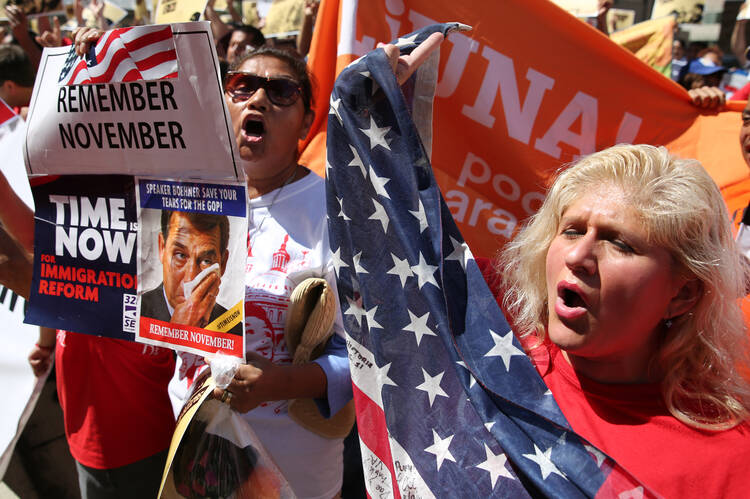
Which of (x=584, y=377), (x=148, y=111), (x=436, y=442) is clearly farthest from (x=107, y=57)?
(x=584, y=377)

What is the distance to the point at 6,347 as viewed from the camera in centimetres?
241

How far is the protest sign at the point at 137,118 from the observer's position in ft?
4.48

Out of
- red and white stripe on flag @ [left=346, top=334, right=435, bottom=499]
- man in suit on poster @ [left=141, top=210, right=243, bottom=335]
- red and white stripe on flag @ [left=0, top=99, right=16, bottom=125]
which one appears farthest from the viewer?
red and white stripe on flag @ [left=0, top=99, right=16, bottom=125]

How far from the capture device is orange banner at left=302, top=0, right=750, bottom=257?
2.27 meters

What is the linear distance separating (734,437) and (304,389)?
103cm

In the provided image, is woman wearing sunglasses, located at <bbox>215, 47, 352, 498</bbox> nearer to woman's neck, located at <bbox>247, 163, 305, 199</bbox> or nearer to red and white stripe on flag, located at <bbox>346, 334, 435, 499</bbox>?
woman's neck, located at <bbox>247, 163, 305, 199</bbox>

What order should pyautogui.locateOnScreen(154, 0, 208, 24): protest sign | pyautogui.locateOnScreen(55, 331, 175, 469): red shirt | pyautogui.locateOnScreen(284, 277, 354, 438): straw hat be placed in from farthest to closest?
1. pyautogui.locateOnScreen(154, 0, 208, 24): protest sign
2. pyautogui.locateOnScreen(55, 331, 175, 469): red shirt
3. pyautogui.locateOnScreen(284, 277, 354, 438): straw hat

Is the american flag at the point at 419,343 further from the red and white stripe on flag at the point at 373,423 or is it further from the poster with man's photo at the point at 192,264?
the poster with man's photo at the point at 192,264

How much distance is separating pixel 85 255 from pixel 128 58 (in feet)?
1.94

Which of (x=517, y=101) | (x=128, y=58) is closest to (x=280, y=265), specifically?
(x=128, y=58)

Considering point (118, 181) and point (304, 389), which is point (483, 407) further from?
point (118, 181)

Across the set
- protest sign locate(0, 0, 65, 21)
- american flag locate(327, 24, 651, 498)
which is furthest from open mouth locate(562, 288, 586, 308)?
protest sign locate(0, 0, 65, 21)

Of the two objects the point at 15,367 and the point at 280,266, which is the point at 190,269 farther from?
the point at 15,367

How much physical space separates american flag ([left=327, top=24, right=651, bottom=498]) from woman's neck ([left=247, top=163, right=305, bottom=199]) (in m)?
0.45
